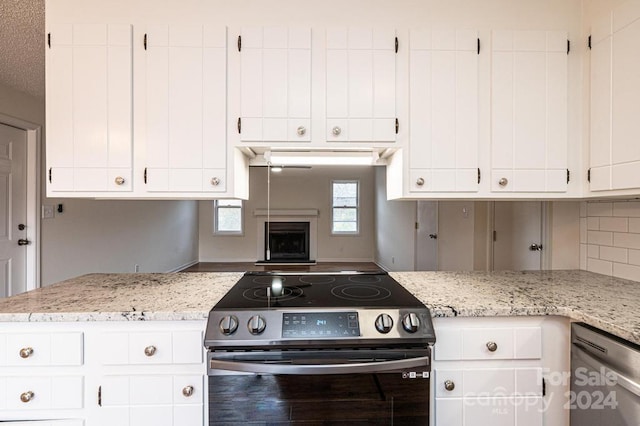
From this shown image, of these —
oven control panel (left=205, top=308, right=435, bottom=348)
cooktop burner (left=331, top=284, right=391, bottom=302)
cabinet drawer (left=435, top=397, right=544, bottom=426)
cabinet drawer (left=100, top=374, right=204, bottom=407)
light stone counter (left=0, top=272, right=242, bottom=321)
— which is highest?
cooktop burner (left=331, top=284, right=391, bottom=302)

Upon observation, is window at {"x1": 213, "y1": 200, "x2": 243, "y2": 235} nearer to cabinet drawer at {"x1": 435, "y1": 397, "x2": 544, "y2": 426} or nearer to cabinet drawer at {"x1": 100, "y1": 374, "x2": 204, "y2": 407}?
cabinet drawer at {"x1": 100, "y1": 374, "x2": 204, "y2": 407}

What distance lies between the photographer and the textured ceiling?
66.5 inches

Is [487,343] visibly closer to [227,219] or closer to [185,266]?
[185,266]

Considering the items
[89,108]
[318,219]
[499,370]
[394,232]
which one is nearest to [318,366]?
[499,370]

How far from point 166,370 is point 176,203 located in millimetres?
5573

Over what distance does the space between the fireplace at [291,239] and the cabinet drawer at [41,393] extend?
6.36 meters

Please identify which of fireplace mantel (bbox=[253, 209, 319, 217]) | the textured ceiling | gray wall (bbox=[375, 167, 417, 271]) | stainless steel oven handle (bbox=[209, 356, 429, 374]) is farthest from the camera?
fireplace mantel (bbox=[253, 209, 319, 217])

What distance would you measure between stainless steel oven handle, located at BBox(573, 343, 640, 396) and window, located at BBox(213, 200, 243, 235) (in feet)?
23.2

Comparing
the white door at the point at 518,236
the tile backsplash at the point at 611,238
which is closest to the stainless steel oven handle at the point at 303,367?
the tile backsplash at the point at 611,238

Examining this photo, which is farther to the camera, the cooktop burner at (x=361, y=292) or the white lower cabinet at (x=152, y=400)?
the cooktop burner at (x=361, y=292)

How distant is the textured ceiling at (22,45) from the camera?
1.69 meters

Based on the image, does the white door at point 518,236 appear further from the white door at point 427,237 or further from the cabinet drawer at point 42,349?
the cabinet drawer at point 42,349

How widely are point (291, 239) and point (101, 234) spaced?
14.0 feet

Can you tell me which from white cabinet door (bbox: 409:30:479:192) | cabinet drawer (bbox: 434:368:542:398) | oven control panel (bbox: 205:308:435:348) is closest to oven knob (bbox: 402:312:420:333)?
oven control panel (bbox: 205:308:435:348)
